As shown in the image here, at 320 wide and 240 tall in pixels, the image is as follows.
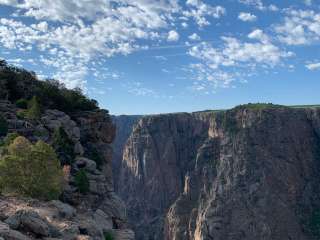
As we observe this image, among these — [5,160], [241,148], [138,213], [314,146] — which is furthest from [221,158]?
[5,160]

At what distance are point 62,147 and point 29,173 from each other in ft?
35.8

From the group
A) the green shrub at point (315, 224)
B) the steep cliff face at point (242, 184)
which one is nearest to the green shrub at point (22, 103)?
the steep cliff face at point (242, 184)

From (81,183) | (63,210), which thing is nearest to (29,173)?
(63,210)

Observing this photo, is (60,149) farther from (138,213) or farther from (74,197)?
(138,213)

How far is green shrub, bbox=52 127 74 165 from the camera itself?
39625mm

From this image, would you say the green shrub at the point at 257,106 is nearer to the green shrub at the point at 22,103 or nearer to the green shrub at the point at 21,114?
the green shrub at the point at 22,103

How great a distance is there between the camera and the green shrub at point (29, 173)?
2864 cm

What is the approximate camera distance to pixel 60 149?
131 ft

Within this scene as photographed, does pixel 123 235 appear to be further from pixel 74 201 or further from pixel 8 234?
pixel 8 234

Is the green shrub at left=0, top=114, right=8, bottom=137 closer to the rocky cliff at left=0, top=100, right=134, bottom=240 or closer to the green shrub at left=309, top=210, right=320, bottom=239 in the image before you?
the rocky cliff at left=0, top=100, right=134, bottom=240

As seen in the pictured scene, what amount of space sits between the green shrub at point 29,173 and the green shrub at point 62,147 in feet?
32.3

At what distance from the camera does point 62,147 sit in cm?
3984

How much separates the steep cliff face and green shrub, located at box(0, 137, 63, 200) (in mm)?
98539

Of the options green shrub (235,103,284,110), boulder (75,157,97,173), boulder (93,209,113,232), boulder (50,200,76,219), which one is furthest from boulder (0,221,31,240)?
green shrub (235,103,284,110)
